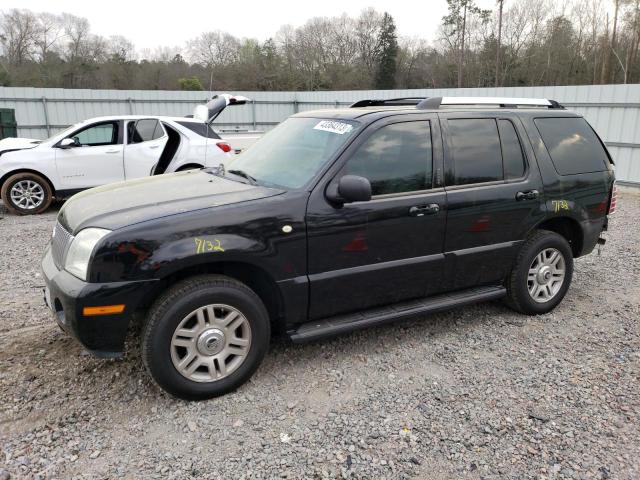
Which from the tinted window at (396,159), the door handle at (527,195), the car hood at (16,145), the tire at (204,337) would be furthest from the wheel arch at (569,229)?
the car hood at (16,145)

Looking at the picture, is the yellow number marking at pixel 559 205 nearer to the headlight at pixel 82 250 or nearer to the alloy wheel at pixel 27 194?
the headlight at pixel 82 250

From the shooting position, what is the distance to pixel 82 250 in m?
2.98

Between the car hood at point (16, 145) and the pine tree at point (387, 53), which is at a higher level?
the pine tree at point (387, 53)

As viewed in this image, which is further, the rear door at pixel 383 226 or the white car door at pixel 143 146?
the white car door at pixel 143 146

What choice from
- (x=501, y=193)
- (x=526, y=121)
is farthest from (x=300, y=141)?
(x=526, y=121)

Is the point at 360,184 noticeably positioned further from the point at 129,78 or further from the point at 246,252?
the point at 129,78

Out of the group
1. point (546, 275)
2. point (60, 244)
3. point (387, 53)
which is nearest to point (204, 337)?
point (60, 244)

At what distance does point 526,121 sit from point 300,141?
2.06 meters

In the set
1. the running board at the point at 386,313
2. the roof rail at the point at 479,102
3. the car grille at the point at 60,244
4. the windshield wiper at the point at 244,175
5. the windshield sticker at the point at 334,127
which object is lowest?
the running board at the point at 386,313

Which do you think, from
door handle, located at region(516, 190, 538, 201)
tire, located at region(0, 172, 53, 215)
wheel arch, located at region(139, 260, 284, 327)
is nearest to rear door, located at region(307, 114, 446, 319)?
wheel arch, located at region(139, 260, 284, 327)

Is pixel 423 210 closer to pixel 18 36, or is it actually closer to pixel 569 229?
pixel 569 229

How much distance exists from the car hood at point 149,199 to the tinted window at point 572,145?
2.66 m

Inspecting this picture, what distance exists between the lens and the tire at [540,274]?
439 centimetres

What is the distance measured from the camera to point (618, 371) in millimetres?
3668
